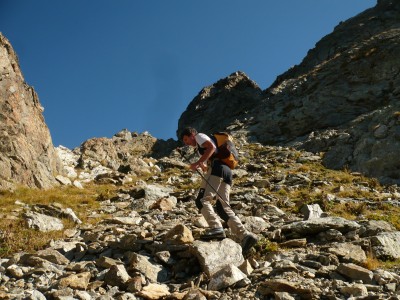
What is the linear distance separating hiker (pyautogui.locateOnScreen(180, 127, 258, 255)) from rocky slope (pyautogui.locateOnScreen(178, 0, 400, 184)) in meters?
15.1

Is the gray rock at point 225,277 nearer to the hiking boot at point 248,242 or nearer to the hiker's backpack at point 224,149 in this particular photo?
the hiking boot at point 248,242

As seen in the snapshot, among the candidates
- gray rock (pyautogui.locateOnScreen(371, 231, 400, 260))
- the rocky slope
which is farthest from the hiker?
the rocky slope

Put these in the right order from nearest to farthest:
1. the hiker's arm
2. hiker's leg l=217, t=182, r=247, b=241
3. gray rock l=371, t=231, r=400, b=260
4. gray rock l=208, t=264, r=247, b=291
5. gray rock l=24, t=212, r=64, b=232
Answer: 1. gray rock l=208, t=264, r=247, b=291
2. gray rock l=371, t=231, r=400, b=260
3. hiker's leg l=217, t=182, r=247, b=241
4. the hiker's arm
5. gray rock l=24, t=212, r=64, b=232

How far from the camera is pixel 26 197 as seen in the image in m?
15.7

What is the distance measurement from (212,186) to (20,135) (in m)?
14.7

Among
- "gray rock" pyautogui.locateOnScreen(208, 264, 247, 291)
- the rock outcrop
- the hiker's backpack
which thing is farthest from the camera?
the rock outcrop

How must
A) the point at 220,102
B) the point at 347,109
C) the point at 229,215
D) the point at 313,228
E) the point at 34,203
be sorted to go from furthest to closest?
the point at 220,102 < the point at 347,109 < the point at 34,203 < the point at 313,228 < the point at 229,215

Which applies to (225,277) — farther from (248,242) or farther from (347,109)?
(347,109)

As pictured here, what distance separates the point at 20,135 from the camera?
65.0 feet

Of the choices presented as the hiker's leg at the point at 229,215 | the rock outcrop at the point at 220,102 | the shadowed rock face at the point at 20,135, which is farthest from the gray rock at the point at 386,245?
the rock outcrop at the point at 220,102

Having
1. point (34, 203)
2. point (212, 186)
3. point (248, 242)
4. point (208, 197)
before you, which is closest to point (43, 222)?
point (34, 203)

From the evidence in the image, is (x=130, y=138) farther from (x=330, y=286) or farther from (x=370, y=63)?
(x=330, y=286)

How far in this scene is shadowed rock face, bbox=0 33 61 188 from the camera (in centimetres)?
1805

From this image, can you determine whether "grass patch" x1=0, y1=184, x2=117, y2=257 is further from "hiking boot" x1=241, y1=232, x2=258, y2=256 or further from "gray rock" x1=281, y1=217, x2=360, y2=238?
"gray rock" x1=281, y1=217, x2=360, y2=238
